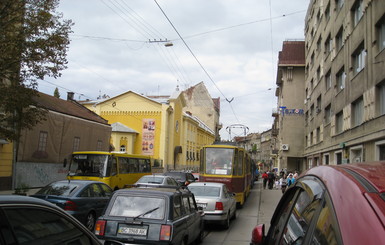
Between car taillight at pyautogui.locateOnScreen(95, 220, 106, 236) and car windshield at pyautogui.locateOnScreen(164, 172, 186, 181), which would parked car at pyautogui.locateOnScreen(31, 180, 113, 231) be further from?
car windshield at pyautogui.locateOnScreen(164, 172, 186, 181)

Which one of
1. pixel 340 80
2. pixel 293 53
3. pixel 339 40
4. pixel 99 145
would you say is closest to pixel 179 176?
pixel 99 145

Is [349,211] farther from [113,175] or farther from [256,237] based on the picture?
[113,175]

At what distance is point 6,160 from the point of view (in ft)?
69.6

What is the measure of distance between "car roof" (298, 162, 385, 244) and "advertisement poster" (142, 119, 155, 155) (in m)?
49.0

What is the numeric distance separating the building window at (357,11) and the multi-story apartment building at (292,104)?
80.0ft

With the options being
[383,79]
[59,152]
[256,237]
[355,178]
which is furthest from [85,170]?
[355,178]

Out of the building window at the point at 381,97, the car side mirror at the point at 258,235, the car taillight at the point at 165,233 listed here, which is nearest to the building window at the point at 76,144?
the building window at the point at 381,97

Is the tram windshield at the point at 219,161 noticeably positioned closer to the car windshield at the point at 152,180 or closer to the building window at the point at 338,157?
the car windshield at the point at 152,180

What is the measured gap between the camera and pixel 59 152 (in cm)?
2694

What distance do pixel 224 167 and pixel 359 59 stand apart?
9.75 metres

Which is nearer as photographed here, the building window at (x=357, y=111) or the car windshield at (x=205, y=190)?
the car windshield at (x=205, y=190)

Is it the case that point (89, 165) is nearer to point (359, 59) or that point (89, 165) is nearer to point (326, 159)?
point (359, 59)

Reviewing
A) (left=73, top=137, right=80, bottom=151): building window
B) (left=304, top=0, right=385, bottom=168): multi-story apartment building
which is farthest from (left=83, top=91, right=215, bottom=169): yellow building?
(left=304, top=0, right=385, bottom=168): multi-story apartment building

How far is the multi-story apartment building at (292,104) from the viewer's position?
1786 inches
